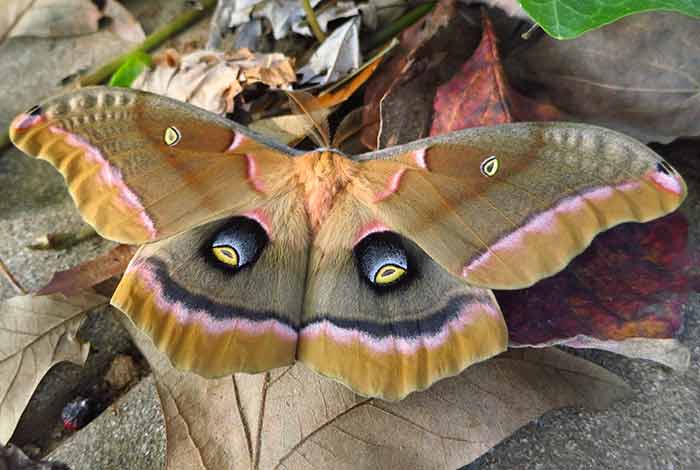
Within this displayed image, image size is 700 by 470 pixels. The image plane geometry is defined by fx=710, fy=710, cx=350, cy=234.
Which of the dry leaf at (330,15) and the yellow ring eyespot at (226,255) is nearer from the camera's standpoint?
the yellow ring eyespot at (226,255)

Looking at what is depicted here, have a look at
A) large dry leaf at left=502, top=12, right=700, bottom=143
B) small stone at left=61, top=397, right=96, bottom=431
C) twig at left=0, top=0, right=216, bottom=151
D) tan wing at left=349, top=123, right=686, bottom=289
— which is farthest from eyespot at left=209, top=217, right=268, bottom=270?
twig at left=0, top=0, right=216, bottom=151

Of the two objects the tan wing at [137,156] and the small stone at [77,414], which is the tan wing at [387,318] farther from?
the small stone at [77,414]

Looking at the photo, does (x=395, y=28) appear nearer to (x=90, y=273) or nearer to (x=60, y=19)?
(x=90, y=273)

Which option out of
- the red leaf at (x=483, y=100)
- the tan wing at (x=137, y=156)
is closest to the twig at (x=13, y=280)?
the tan wing at (x=137, y=156)

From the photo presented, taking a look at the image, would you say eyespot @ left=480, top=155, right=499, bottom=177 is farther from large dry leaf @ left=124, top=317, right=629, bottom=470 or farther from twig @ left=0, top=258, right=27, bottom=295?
twig @ left=0, top=258, right=27, bottom=295

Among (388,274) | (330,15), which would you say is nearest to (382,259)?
(388,274)

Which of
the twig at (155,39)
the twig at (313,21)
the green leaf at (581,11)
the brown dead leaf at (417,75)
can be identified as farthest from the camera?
the twig at (155,39)
